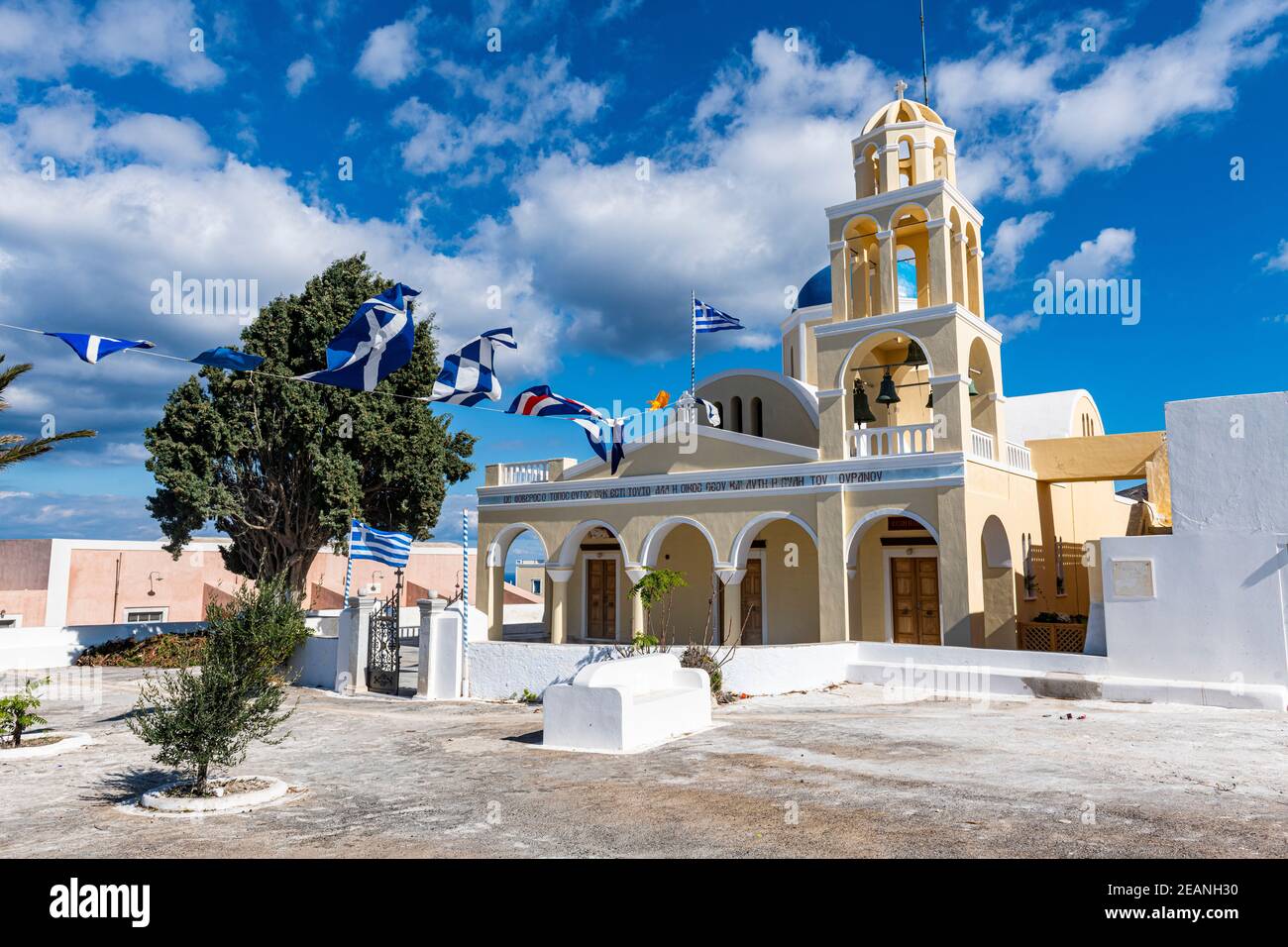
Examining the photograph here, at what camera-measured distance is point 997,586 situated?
17531 millimetres

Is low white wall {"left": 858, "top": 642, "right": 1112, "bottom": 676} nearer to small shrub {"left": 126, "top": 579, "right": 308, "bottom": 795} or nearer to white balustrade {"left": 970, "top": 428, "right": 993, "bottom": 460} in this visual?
white balustrade {"left": 970, "top": 428, "right": 993, "bottom": 460}

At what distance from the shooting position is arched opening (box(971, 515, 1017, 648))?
16797mm

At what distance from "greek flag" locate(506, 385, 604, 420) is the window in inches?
784

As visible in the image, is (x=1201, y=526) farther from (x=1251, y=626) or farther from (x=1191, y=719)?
(x=1191, y=719)

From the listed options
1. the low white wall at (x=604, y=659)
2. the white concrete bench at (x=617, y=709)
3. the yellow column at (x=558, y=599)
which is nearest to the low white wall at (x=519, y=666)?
the low white wall at (x=604, y=659)

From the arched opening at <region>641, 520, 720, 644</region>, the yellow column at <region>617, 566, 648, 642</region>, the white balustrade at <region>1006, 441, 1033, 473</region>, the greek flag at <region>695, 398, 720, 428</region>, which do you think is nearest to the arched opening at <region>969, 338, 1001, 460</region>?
the white balustrade at <region>1006, 441, 1033, 473</region>

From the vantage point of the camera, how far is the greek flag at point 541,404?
17188 millimetres

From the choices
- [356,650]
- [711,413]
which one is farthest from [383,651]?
[711,413]

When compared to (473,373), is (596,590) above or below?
below

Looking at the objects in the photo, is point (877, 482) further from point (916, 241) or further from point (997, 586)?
point (916, 241)

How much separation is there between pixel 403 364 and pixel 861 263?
1043 centimetres

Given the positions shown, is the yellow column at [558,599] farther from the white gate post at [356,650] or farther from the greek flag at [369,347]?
the greek flag at [369,347]
